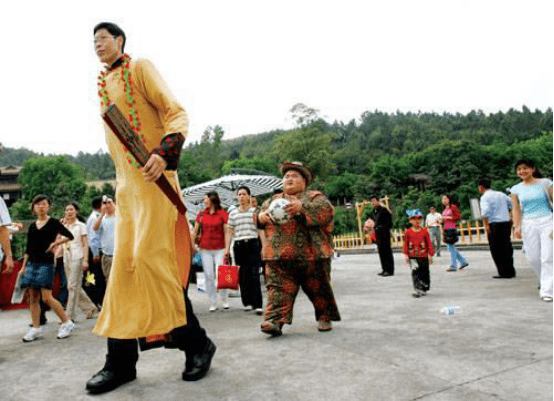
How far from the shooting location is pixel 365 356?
3135 mm

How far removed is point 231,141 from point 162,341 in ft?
617

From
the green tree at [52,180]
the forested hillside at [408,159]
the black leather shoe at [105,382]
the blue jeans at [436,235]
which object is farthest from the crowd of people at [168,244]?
the green tree at [52,180]

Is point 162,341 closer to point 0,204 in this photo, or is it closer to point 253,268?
point 0,204

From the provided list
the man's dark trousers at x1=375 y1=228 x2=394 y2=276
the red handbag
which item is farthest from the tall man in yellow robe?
the man's dark trousers at x1=375 y1=228 x2=394 y2=276

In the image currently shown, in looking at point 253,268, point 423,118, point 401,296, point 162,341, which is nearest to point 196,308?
point 253,268

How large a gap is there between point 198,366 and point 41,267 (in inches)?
111

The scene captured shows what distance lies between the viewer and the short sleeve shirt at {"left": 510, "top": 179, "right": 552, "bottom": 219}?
5258 millimetres

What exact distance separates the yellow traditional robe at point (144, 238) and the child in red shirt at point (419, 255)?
4.09 m

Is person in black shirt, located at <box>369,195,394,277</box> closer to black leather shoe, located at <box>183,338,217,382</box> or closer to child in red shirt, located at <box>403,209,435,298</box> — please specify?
child in red shirt, located at <box>403,209,435,298</box>

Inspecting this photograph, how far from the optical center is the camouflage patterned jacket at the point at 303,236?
4.06 meters

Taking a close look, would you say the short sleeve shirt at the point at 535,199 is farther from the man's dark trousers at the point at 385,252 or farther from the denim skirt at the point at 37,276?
the denim skirt at the point at 37,276

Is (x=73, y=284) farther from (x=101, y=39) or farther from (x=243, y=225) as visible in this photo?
(x=101, y=39)

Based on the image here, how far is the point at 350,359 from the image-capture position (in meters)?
3.09

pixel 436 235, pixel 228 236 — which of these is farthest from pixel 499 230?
pixel 436 235
